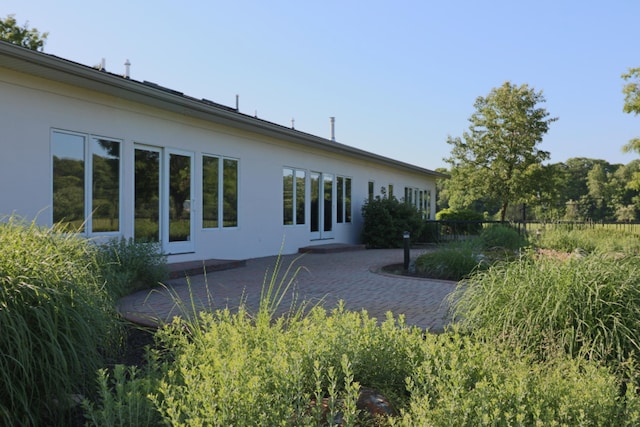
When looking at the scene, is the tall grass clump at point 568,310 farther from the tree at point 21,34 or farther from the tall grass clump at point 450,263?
the tree at point 21,34

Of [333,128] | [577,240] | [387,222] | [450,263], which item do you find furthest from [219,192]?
[333,128]

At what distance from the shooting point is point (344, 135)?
74.9ft

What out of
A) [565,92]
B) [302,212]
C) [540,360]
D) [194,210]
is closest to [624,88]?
[565,92]

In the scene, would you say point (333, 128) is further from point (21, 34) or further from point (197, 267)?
point (21, 34)

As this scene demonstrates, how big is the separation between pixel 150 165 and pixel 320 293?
4535 mm

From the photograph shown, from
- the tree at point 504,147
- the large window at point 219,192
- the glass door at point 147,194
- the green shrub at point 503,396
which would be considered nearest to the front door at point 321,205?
the large window at point 219,192

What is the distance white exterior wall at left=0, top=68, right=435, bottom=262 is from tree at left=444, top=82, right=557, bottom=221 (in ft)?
52.3

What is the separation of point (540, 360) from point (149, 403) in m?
2.66

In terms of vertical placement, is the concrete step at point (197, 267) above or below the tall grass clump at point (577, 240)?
below

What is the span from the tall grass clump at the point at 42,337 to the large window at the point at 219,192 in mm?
8042

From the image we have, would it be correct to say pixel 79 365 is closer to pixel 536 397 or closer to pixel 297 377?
pixel 297 377

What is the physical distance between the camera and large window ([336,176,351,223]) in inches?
683

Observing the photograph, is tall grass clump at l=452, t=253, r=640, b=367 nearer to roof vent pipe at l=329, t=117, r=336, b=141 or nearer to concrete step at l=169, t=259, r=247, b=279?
concrete step at l=169, t=259, r=247, b=279

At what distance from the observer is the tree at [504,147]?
31.2 meters
